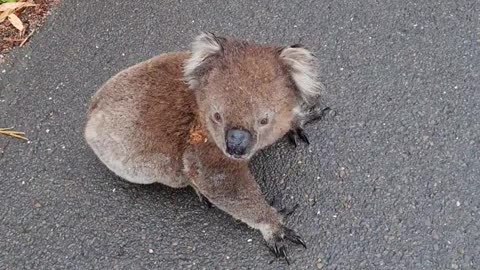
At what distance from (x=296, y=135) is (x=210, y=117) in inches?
31.2

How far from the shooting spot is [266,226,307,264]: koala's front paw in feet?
10.5

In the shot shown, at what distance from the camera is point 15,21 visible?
425cm

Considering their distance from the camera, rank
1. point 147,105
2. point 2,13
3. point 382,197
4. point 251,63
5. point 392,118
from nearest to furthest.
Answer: point 251,63, point 147,105, point 382,197, point 392,118, point 2,13

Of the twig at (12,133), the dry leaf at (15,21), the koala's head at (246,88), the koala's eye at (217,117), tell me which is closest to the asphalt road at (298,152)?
the twig at (12,133)

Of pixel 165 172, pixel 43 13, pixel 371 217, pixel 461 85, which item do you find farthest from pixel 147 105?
pixel 461 85

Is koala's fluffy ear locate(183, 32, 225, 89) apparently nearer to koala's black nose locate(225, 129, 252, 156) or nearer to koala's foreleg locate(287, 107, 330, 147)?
koala's black nose locate(225, 129, 252, 156)

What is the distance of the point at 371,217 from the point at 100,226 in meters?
1.35

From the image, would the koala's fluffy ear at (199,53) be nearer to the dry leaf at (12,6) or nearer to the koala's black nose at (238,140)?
the koala's black nose at (238,140)

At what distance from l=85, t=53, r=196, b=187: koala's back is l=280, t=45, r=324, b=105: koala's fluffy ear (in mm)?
492

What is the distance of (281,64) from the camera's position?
9.74ft

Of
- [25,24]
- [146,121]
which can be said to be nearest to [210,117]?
[146,121]

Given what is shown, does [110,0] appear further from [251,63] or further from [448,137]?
[448,137]

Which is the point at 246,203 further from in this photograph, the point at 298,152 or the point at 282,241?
the point at 298,152

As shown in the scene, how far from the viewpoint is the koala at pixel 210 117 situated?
2865mm
